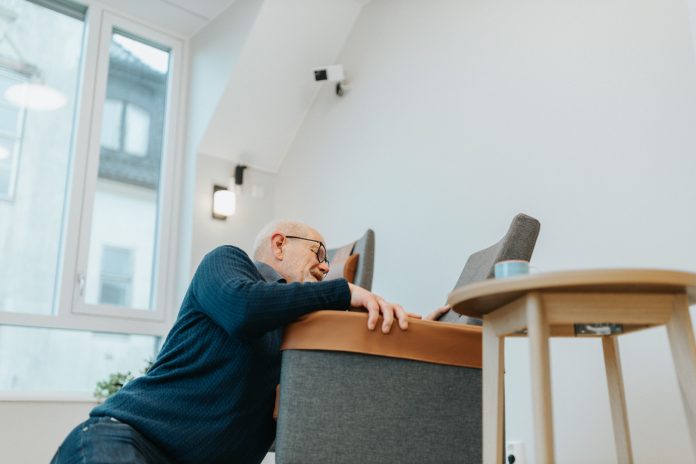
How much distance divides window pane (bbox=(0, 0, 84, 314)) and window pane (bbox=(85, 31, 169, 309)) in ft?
0.69

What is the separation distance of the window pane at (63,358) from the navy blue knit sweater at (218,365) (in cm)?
207

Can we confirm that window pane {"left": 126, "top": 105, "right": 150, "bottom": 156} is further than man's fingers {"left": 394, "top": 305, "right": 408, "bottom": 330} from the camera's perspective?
Yes

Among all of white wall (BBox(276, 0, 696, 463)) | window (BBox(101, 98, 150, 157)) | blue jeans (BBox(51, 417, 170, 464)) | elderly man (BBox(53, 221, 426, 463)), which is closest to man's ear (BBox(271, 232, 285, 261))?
elderly man (BBox(53, 221, 426, 463))

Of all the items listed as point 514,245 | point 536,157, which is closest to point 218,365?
point 514,245

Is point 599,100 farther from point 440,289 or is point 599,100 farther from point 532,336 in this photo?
point 532,336

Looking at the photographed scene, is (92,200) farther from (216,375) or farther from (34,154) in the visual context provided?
(216,375)

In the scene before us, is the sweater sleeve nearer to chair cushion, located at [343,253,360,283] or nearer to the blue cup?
the blue cup

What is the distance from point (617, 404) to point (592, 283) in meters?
0.48

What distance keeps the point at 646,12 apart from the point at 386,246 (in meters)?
1.51

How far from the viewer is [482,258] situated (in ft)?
6.05

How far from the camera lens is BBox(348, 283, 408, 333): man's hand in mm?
1347

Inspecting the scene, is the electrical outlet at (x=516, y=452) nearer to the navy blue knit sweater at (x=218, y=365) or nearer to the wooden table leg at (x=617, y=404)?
the wooden table leg at (x=617, y=404)

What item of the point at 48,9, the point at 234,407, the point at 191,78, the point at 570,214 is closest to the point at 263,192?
the point at 191,78

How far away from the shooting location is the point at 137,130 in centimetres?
385
